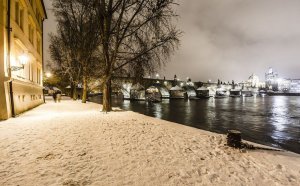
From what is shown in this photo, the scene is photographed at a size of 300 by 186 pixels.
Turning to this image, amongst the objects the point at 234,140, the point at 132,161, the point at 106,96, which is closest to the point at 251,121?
the point at 106,96

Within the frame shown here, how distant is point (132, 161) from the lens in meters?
A: 6.04

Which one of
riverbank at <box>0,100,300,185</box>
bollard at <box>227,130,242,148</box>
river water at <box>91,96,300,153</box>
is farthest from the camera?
river water at <box>91,96,300,153</box>

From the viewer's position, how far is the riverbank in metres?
4.95

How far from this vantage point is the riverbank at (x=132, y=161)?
4949 millimetres

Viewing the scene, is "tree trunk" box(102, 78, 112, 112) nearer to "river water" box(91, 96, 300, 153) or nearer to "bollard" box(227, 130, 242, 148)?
"river water" box(91, 96, 300, 153)

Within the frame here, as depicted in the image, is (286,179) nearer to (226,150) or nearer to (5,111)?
(226,150)

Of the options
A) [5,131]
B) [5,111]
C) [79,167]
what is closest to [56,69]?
[5,111]

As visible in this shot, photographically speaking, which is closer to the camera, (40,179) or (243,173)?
(40,179)

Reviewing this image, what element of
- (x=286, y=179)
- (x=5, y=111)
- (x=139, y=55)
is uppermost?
(x=139, y=55)

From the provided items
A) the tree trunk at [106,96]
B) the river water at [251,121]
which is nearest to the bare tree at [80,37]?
the tree trunk at [106,96]

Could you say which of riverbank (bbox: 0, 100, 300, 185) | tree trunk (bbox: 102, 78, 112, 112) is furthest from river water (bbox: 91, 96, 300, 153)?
tree trunk (bbox: 102, 78, 112, 112)

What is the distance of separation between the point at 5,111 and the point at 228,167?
11.4 m

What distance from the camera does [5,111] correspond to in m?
12.2

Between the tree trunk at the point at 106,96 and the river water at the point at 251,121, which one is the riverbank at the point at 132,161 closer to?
the tree trunk at the point at 106,96
